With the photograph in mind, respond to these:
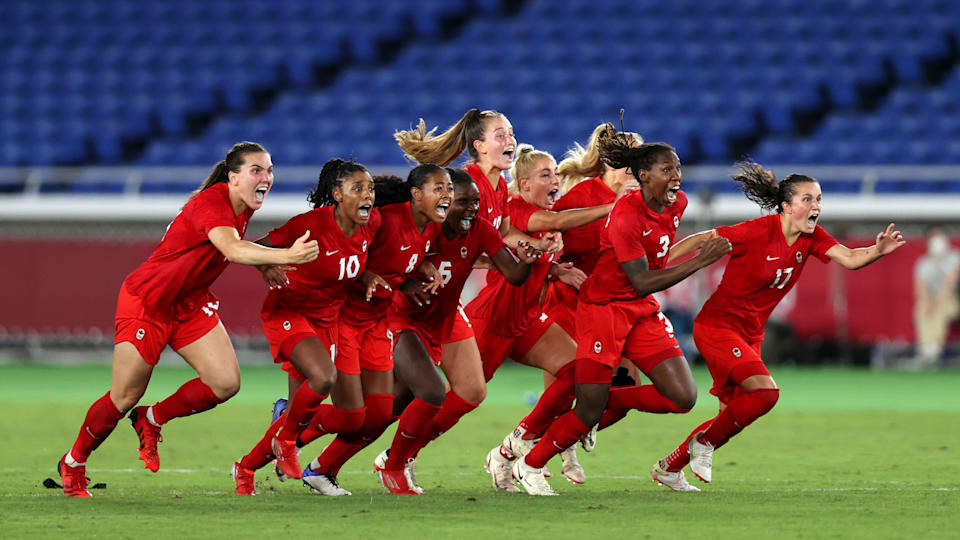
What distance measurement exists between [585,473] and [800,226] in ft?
7.32

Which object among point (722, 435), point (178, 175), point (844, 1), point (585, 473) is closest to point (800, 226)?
point (722, 435)

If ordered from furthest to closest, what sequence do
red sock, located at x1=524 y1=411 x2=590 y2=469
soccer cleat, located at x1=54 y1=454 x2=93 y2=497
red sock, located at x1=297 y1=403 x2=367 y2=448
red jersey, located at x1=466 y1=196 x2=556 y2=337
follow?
red jersey, located at x1=466 y1=196 x2=556 y2=337
red sock, located at x1=524 y1=411 x2=590 y2=469
red sock, located at x1=297 y1=403 x2=367 y2=448
soccer cleat, located at x1=54 y1=454 x2=93 y2=497

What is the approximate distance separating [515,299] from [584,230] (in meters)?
0.64

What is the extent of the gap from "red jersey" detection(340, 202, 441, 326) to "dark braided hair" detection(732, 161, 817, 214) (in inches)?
82.1

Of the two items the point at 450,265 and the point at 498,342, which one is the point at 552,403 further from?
the point at 450,265

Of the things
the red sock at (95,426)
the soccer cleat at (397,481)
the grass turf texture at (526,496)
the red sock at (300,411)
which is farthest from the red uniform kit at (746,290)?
the red sock at (95,426)

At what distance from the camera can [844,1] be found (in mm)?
25297

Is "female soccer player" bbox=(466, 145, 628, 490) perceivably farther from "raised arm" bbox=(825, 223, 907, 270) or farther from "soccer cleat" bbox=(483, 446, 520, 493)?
"raised arm" bbox=(825, 223, 907, 270)

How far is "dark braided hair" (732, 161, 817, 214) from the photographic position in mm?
8664

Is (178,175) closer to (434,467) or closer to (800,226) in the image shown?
(434,467)

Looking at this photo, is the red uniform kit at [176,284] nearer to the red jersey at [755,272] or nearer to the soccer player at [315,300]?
the soccer player at [315,300]

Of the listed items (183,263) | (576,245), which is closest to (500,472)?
(576,245)

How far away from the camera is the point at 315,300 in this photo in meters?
8.17

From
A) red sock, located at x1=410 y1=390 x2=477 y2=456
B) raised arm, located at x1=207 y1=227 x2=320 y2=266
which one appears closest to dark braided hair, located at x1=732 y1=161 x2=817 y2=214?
red sock, located at x1=410 y1=390 x2=477 y2=456
